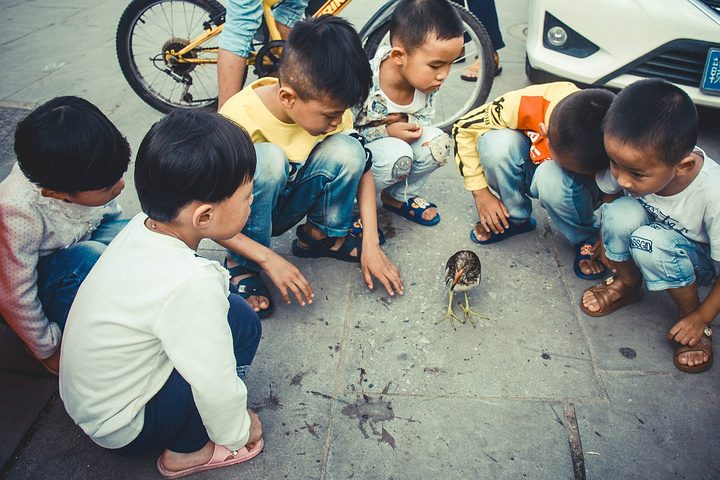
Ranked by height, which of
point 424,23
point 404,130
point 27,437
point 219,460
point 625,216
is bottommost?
point 27,437

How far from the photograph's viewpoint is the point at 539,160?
87.1 inches

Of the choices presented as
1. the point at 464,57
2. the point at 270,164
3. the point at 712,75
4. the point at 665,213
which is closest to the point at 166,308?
the point at 270,164

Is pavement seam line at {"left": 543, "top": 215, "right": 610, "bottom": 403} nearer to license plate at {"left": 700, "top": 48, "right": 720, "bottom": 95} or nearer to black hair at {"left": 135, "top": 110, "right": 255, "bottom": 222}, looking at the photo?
license plate at {"left": 700, "top": 48, "right": 720, "bottom": 95}

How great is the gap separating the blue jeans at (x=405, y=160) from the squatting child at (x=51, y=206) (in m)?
1.08

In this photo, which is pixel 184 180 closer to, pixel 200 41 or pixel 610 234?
pixel 610 234

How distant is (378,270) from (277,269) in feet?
1.33

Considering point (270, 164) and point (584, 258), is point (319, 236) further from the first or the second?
point (584, 258)

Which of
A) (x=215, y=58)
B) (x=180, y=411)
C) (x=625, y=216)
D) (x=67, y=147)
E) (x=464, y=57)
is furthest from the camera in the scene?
(x=215, y=58)

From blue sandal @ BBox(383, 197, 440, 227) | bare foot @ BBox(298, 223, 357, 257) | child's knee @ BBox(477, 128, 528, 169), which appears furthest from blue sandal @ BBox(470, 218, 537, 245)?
bare foot @ BBox(298, 223, 357, 257)

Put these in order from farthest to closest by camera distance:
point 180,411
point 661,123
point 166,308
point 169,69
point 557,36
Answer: point 169,69, point 557,36, point 661,123, point 180,411, point 166,308

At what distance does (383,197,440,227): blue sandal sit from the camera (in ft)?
8.20

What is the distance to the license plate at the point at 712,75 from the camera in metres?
2.65

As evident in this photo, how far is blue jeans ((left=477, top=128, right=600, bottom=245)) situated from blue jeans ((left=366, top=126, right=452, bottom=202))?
0.70 feet

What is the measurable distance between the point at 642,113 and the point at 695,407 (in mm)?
972
